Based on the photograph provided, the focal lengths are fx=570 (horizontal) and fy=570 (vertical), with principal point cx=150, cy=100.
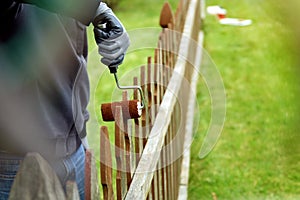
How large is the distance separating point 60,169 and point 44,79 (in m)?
0.31

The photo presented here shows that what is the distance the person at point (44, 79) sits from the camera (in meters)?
1.64

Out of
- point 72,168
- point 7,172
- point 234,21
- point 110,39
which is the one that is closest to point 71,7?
point 110,39

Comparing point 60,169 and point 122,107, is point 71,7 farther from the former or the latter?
point 60,169

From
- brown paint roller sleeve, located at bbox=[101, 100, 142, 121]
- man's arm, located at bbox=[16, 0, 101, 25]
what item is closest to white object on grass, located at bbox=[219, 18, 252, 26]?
brown paint roller sleeve, located at bbox=[101, 100, 142, 121]

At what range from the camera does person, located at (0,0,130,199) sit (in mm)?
1642

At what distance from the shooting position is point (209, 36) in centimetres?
771

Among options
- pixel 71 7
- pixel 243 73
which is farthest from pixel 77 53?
pixel 243 73

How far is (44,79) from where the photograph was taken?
5.82 ft

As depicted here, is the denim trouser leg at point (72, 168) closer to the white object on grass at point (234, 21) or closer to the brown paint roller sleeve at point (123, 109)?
the brown paint roller sleeve at point (123, 109)

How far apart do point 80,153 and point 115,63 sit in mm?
497

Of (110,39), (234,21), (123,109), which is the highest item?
(234,21)

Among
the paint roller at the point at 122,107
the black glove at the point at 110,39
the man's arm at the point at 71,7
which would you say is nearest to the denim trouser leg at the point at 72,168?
the paint roller at the point at 122,107

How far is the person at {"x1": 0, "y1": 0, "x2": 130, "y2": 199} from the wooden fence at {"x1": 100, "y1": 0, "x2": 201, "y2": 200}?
0.60 feet

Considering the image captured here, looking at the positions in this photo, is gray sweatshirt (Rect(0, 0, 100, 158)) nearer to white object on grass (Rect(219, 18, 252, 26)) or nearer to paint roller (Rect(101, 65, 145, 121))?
paint roller (Rect(101, 65, 145, 121))
